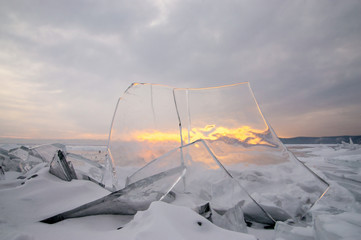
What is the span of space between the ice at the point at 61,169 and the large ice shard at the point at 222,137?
0.48 meters

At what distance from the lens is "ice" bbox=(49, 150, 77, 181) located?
1.38 metres

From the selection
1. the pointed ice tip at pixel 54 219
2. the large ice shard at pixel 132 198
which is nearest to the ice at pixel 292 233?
the large ice shard at pixel 132 198

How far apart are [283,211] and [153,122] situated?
1.33 metres

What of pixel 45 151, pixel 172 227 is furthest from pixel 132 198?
pixel 45 151

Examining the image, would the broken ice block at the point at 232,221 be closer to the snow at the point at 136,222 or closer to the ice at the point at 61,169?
the snow at the point at 136,222

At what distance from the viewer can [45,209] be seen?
3.24 ft

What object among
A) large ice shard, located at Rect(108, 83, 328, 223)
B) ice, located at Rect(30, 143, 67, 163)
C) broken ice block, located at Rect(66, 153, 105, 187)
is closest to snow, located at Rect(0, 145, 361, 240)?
large ice shard, located at Rect(108, 83, 328, 223)

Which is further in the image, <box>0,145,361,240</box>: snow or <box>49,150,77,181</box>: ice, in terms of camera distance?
<box>49,150,77,181</box>: ice

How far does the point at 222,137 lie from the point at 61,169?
4.27 ft

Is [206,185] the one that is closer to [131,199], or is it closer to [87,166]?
[131,199]

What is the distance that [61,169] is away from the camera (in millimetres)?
1383

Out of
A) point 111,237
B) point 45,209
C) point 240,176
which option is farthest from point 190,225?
point 45,209

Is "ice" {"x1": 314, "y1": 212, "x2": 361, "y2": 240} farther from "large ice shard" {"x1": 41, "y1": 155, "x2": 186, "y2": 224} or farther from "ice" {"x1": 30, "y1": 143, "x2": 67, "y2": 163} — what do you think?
"ice" {"x1": 30, "y1": 143, "x2": 67, "y2": 163}

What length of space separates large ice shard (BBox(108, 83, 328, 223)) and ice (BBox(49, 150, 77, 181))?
48 cm
